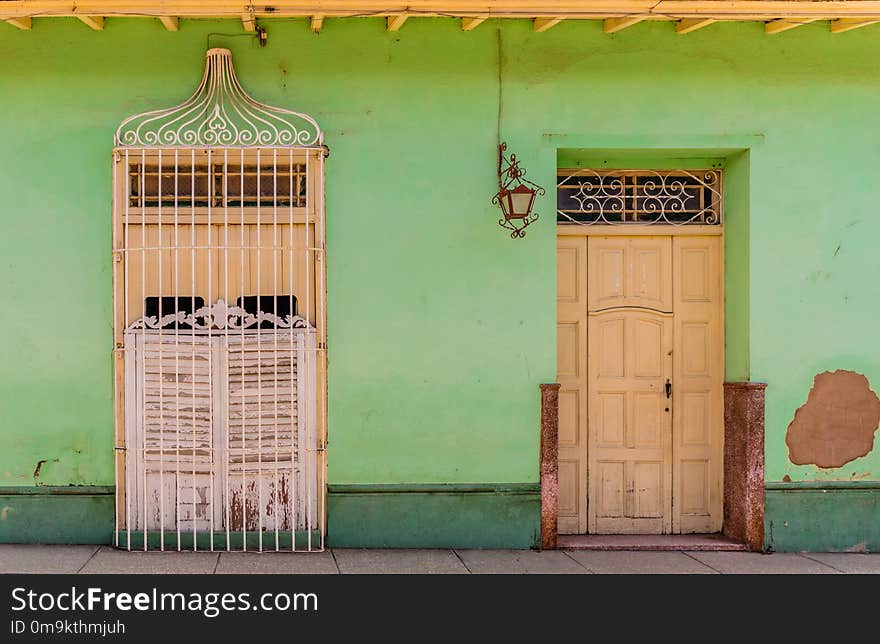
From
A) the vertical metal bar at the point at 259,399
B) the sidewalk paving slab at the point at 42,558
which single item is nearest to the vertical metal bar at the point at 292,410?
the vertical metal bar at the point at 259,399

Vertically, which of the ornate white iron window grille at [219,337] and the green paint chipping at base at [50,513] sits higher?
the ornate white iron window grille at [219,337]

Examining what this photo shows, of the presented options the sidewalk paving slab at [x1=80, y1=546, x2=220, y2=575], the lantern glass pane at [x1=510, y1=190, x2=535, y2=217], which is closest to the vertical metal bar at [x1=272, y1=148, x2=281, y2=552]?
the sidewalk paving slab at [x1=80, y1=546, x2=220, y2=575]

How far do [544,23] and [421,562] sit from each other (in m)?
3.97

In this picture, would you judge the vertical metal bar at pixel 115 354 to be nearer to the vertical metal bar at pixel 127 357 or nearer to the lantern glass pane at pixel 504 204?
the vertical metal bar at pixel 127 357

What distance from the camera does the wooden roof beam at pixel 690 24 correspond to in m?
5.99

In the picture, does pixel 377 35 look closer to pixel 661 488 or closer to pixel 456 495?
Answer: pixel 456 495

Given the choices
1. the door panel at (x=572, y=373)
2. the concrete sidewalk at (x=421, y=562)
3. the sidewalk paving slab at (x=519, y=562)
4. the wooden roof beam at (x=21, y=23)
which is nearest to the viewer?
the concrete sidewalk at (x=421, y=562)

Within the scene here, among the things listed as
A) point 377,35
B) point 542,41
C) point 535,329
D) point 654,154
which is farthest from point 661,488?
point 377,35

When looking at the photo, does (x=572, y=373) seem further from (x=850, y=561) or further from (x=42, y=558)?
(x=42, y=558)

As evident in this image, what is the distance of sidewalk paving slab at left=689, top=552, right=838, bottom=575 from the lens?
5.82 metres

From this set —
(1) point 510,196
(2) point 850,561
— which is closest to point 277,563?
(1) point 510,196

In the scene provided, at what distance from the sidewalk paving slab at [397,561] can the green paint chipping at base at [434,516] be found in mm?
99

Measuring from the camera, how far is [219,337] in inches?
241

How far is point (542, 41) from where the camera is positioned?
6215 millimetres
